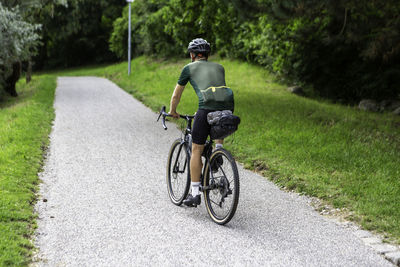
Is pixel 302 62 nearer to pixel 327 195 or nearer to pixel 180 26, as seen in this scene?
pixel 180 26

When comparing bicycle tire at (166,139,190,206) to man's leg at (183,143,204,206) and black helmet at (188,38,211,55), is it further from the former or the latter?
black helmet at (188,38,211,55)

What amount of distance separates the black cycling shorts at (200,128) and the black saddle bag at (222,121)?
12 centimetres

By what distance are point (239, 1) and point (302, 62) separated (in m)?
6.89

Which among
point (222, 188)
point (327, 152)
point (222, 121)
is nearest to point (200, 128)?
point (222, 121)

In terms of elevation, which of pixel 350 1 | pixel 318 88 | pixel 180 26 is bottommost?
pixel 318 88

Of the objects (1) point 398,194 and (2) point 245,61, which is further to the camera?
(2) point 245,61

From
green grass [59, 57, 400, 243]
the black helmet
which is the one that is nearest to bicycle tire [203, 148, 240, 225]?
the black helmet

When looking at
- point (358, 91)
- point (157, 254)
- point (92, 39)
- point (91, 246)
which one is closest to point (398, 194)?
point (157, 254)

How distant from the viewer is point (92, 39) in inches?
1865

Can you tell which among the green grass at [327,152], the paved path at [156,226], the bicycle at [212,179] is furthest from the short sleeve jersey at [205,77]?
the green grass at [327,152]

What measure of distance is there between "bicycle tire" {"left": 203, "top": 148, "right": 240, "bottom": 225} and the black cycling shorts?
0.73 feet

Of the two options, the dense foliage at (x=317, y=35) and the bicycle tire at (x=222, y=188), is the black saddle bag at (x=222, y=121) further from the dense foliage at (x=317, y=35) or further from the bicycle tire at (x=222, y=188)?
the dense foliage at (x=317, y=35)

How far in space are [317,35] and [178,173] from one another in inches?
458

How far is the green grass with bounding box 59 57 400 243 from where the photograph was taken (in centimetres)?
541
